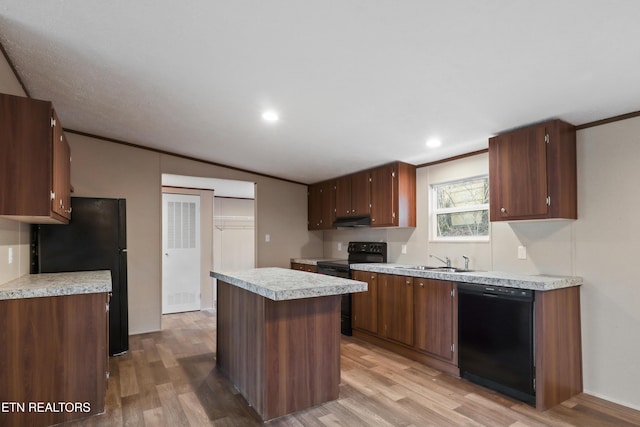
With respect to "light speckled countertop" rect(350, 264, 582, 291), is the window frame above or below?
above

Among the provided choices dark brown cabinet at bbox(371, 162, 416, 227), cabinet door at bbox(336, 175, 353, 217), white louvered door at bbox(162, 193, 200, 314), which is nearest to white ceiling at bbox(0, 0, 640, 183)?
dark brown cabinet at bbox(371, 162, 416, 227)

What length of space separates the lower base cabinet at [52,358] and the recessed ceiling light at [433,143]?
309 cm

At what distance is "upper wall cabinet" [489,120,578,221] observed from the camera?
2.79 meters

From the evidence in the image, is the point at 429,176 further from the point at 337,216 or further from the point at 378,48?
the point at 378,48

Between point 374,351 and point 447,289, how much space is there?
3.84 feet

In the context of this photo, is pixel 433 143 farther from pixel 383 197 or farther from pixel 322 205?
pixel 322 205

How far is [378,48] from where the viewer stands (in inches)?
79.0

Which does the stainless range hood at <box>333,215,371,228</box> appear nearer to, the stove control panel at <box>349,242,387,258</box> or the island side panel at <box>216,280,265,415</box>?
the stove control panel at <box>349,242,387,258</box>

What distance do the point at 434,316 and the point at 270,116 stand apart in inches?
95.1

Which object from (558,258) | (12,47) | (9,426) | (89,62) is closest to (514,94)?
(558,258)

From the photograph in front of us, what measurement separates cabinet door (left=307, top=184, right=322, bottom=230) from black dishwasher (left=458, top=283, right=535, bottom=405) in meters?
3.07

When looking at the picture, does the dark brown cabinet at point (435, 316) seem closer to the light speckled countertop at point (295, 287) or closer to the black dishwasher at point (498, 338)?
the black dishwasher at point (498, 338)

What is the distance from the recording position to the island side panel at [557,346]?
8.43 feet

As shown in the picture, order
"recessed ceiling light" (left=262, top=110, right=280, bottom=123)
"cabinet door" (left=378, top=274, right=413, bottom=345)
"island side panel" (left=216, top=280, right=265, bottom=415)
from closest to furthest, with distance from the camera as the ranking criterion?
"island side panel" (left=216, top=280, right=265, bottom=415) → "recessed ceiling light" (left=262, top=110, right=280, bottom=123) → "cabinet door" (left=378, top=274, right=413, bottom=345)
